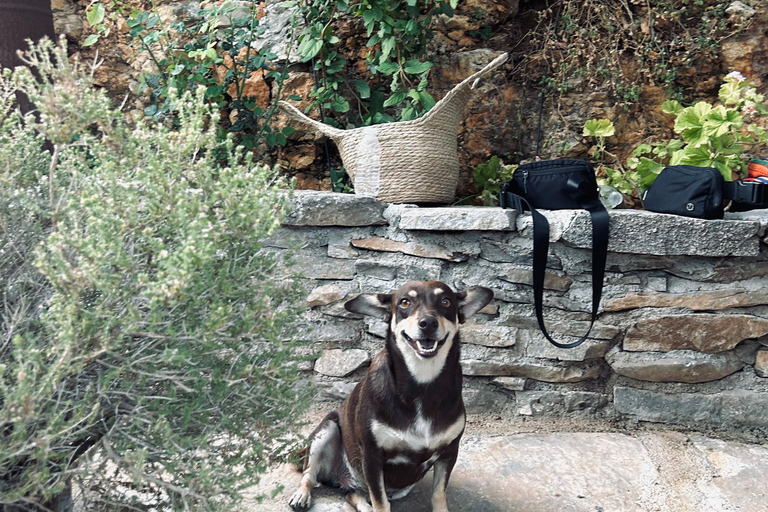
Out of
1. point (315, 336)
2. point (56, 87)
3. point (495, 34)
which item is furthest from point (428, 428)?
point (495, 34)

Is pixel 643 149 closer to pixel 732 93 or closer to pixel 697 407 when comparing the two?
pixel 732 93

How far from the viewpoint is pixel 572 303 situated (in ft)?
9.60

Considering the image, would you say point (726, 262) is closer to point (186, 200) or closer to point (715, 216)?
point (715, 216)

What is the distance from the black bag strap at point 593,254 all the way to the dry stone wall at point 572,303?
66 mm

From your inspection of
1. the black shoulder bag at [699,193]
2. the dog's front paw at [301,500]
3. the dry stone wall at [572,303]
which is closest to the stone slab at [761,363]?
the dry stone wall at [572,303]

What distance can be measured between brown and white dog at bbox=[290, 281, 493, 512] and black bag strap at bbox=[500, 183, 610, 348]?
60 cm

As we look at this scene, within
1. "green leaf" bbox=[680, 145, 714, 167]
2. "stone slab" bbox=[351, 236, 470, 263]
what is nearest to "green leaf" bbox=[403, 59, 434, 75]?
"stone slab" bbox=[351, 236, 470, 263]

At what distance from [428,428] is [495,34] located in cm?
298

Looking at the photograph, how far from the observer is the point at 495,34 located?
13.4 feet

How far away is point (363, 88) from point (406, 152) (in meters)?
0.82

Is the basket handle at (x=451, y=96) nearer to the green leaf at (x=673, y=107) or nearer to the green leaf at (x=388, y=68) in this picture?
the green leaf at (x=388, y=68)

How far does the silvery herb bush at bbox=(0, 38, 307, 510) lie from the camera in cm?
131

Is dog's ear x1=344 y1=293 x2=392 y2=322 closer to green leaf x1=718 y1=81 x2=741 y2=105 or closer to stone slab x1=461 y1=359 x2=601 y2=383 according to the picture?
stone slab x1=461 y1=359 x2=601 y2=383

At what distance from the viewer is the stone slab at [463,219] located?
9.41ft
